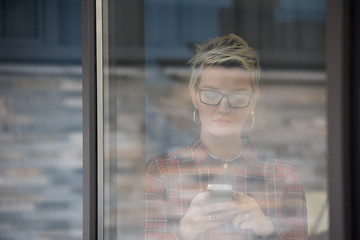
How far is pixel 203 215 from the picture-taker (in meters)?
2.13

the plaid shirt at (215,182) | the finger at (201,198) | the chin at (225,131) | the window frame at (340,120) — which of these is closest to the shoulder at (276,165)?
the plaid shirt at (215,182)

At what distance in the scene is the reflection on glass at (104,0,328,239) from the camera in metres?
2.07

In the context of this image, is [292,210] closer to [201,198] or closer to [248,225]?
[248,225]

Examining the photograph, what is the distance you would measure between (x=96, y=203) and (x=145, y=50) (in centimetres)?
62

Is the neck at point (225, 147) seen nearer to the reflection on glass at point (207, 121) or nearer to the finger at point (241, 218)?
the reflection on glass at point (207, 121)

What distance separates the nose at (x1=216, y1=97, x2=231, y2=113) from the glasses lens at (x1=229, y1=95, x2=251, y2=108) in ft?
0.05

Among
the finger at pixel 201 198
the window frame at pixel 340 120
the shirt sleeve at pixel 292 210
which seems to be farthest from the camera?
the finger at pixel 201 198

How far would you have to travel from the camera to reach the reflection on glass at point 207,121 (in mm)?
2068

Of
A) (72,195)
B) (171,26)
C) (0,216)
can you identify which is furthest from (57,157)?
(171,26)

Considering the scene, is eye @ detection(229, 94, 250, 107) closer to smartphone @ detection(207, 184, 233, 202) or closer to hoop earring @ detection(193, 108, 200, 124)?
hoop earring @ detection(193, 108, 200, 124)

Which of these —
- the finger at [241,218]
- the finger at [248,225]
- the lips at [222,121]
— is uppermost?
the lips at [222,121]

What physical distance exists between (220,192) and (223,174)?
0.22 ft

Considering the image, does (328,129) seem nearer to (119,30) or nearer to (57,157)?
(119,30)

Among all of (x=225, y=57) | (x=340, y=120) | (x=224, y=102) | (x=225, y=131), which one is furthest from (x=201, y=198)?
(x=340, y=120)
